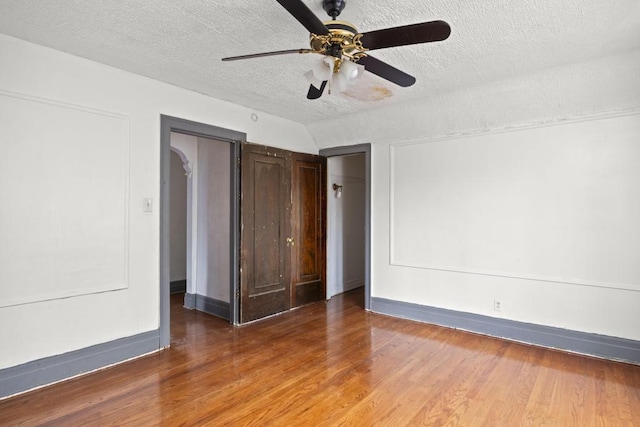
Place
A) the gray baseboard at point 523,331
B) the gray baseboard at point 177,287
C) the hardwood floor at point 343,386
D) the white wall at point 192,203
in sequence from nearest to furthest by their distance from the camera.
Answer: the hardwood floor at point 343,386 → the gray baseboard at point 523,331 → the white wall at point 192,203 → the gray baseboard at point 177,287

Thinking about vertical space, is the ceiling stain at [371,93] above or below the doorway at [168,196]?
above

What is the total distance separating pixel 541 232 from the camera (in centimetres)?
363

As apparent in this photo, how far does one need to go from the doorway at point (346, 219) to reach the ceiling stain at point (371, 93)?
42.5 inches

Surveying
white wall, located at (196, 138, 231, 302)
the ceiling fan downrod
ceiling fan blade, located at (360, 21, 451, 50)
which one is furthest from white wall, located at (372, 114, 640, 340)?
the ceiling fan downrod

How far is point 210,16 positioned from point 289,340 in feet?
9.84

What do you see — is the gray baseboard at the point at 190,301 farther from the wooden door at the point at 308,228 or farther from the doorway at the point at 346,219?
the doorway at the point at 346,219

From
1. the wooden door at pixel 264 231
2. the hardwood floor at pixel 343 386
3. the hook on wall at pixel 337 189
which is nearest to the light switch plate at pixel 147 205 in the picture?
the wooden door at pixel 264 231

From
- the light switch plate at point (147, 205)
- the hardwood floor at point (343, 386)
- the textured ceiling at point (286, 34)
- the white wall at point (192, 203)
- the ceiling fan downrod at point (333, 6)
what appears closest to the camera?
the ceiling fan downrod at point (333, 6)

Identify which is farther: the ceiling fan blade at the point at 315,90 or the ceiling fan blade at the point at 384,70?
the ceiling fan blade at the point at 315,90

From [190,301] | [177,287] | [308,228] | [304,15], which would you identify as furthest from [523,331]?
[177,287]

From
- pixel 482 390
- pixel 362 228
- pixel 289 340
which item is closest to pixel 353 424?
pixel 482 390

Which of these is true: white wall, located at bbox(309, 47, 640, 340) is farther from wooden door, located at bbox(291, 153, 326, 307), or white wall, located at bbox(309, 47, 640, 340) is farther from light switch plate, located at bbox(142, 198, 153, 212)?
light switch plate, located at bbox(142, 198, 153, 212)

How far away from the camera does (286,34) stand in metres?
2.49

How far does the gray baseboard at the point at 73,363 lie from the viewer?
2.57m
